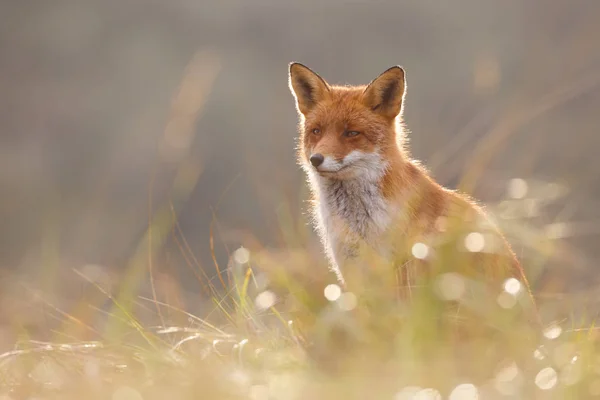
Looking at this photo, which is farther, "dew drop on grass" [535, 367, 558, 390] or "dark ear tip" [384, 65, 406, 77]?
"dark ear tip" [384, 65, 406, 77]

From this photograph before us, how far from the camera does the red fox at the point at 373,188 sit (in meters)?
4.82

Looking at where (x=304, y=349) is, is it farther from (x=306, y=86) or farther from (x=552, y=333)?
(x=306, y=86)

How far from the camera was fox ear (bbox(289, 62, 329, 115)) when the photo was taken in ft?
19.7

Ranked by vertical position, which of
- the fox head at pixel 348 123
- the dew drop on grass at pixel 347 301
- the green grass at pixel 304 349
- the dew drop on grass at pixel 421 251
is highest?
the fox head at pixel 348 123

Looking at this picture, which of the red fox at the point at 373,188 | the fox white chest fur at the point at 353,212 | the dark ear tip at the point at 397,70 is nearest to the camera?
the red fox at the point at 373,188

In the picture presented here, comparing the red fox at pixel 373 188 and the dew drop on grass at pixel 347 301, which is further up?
the red fox at pixel 373 188

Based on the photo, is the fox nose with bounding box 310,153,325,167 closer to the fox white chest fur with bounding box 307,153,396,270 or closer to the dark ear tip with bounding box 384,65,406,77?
the fox white chest fur with bounding box 307,153,396,270

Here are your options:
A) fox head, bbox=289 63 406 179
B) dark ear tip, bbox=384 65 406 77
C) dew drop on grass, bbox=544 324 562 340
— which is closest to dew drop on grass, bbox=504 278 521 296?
dew drop on grass, bbox=544 324 562 340

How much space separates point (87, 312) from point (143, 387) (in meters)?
1.12

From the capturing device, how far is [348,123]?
5.73 meters

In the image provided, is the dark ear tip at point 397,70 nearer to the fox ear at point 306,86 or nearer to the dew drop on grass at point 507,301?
the fox ear at point 306,86

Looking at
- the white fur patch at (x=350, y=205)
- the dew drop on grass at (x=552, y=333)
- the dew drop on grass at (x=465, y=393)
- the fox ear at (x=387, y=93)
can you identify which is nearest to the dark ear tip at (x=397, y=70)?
the fox ear at (x=387, y=93)

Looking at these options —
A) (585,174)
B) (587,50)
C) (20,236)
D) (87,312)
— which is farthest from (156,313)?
(20,236)

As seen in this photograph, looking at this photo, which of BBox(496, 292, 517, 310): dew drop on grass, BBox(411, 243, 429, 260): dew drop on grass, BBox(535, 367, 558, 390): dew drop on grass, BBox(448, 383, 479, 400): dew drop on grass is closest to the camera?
BBox(448, 383, 479, 400): dew drop on grass
